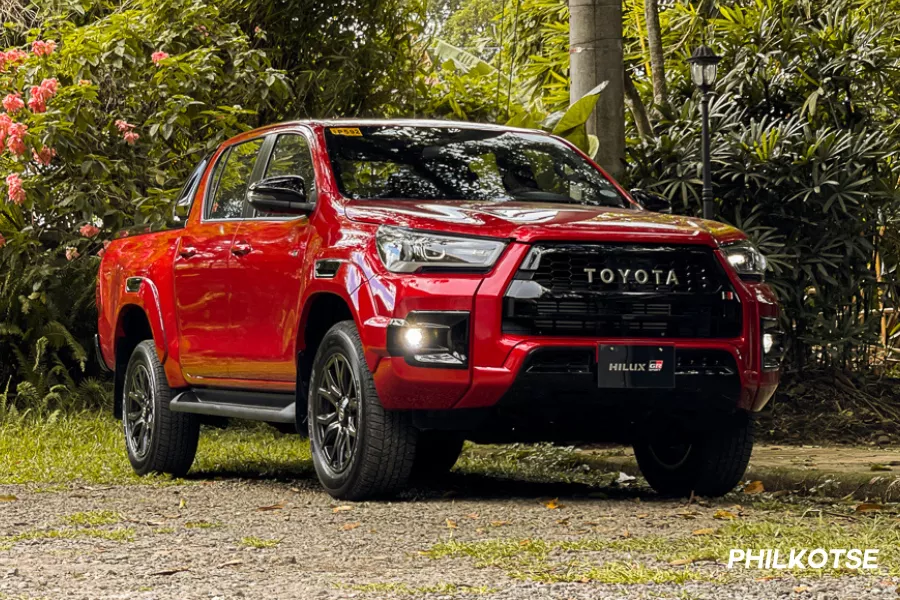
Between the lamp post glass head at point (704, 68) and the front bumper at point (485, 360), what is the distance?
17.0 feet

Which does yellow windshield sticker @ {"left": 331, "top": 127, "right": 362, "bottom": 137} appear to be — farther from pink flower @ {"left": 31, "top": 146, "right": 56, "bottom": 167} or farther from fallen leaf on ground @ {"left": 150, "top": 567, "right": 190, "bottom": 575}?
pink flower @ {"left": 31, "top": 146, "right": 56, "bottom": 167}

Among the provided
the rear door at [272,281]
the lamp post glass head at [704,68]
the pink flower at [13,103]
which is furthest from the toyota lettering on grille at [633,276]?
the pink flower at [13,103]

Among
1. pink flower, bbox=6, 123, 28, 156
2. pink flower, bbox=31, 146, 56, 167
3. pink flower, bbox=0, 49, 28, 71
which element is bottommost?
pink flower, bbox=31, 146, 56, 167

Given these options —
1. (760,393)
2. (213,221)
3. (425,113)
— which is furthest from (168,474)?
(425,113)

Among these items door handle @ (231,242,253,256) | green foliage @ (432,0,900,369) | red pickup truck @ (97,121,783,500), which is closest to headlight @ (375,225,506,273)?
red pickup truck @ (97,121,783,500)

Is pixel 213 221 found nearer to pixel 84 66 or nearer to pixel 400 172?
pixel 400 172

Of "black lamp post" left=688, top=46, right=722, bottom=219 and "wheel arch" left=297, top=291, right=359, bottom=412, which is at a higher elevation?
"black lamp post" left=688, top=46, right=722, bottom=219

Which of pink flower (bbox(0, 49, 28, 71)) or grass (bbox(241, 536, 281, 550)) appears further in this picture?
pink flower (bbox(0, 49, 28, 71))

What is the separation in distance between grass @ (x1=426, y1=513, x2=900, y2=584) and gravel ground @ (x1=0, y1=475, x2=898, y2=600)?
8 cm

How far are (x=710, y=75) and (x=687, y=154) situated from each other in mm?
659

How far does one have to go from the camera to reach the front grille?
21.9 ft

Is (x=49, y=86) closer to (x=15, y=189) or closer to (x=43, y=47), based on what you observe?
(x=43, y=47)

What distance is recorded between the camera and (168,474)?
8.91 metres

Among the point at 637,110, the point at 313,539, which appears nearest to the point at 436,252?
the point at 313,539
